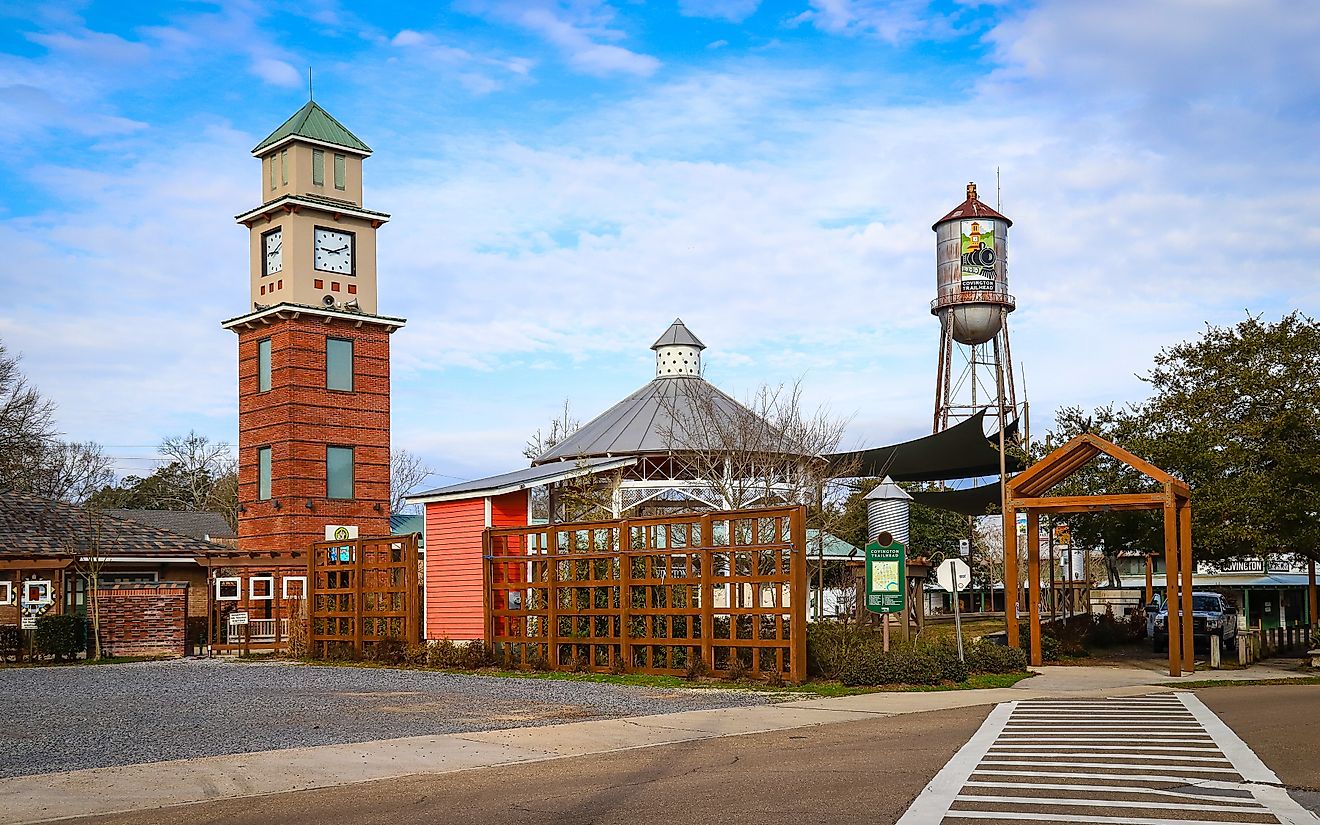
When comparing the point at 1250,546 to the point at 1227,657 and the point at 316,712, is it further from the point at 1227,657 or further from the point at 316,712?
the point at 316,712

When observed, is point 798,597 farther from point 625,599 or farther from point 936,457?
point 936,457

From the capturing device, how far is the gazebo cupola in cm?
5222

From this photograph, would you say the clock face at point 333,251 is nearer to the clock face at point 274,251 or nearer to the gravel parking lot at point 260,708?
the clock face at point 274,251

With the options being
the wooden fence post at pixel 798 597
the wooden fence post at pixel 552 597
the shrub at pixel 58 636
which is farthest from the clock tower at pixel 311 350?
the wooden fence post at pixel 798 597

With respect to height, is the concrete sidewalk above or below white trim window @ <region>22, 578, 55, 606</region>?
below

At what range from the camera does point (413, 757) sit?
39.1 feet

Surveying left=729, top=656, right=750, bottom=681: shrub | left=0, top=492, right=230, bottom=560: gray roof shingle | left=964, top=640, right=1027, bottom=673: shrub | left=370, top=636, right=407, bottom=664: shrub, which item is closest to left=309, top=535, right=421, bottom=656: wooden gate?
left=370, top=636, right=407, bottom=664: shrub

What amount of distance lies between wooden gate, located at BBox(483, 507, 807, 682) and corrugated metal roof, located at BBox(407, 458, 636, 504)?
1136mm

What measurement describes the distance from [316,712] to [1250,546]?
55.1 ft

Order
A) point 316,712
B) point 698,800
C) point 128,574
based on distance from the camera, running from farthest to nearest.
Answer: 1. point 128,574
2. point 316,712
3. point 698,800

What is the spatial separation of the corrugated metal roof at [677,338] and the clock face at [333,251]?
502 inches

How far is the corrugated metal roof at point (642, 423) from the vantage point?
42.8 m

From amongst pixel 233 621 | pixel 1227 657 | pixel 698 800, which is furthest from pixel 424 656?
pixel 698 800

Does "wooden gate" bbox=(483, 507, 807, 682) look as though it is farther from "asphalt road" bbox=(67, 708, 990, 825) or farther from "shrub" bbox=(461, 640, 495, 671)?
"asphalt road" bbox=(67, 708, 990, 825)
